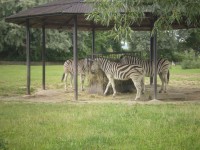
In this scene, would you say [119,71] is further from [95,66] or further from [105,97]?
[95,66]

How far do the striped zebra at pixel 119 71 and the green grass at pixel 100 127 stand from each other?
3.43 metres

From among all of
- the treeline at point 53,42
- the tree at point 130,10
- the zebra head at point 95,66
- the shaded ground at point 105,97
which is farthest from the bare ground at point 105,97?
the treeline at point 53,42

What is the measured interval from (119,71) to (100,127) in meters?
7.87

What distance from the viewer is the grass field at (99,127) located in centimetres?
908

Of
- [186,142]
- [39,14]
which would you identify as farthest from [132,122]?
[39,14]

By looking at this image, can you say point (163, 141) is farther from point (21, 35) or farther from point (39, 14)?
point (21, 35)

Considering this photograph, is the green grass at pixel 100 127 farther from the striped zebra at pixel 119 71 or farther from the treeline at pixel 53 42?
the treeline at pixel 53 42

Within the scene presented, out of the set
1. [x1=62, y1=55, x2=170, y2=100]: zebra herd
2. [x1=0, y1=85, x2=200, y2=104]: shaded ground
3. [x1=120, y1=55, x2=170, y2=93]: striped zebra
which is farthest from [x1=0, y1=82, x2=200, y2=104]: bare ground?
[x1=120, y1=55, x2=170, y2=93]: striped zebra

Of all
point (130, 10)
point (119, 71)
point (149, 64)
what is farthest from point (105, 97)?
point (130, 10)

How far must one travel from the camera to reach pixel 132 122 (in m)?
11.4

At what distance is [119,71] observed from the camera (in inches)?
728

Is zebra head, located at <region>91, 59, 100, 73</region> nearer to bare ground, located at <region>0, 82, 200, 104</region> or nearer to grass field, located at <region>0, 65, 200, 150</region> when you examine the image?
bare ground, located at <region>0, 82, 200, 104</region>

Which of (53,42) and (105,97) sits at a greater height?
(53,42)

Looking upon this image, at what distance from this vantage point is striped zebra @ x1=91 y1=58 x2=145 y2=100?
17.9 meters
